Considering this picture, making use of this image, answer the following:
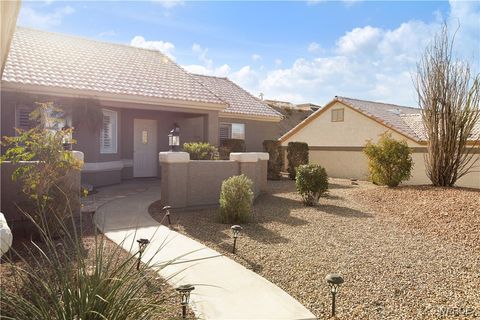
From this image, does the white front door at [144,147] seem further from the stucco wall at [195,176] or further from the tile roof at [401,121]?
the tile roof at [401,121]

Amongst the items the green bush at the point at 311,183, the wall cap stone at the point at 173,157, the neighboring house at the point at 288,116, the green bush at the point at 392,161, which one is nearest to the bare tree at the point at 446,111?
the green bush at the point at 392,161

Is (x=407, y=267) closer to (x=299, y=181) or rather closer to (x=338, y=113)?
(x=299, y=181)

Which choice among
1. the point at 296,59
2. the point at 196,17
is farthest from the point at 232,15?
the point at 296,59

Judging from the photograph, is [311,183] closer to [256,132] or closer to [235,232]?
[235,232]

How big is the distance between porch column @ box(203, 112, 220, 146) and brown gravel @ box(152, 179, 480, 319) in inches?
188

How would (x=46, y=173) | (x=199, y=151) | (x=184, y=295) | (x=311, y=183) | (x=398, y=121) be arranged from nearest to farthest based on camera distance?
(x=184, y=295) → (x=46, y=173) → (x=311, y=183) → (x=199, y=151) → (x=398, y=121)

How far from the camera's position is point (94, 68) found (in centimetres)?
1365

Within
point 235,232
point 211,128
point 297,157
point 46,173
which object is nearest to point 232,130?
point 297,157

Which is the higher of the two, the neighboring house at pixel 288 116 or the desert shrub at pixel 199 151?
the neighboring house at pixel 288 116

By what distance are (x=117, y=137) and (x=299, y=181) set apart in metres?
7.61

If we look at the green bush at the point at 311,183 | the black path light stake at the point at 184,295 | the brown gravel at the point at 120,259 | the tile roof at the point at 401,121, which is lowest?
the brown gravel at the point at 120,259

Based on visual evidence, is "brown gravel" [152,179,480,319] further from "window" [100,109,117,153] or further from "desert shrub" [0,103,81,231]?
"window" [100,109,117,153]

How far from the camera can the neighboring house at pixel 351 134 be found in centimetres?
1822

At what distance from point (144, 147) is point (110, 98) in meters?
3.77
